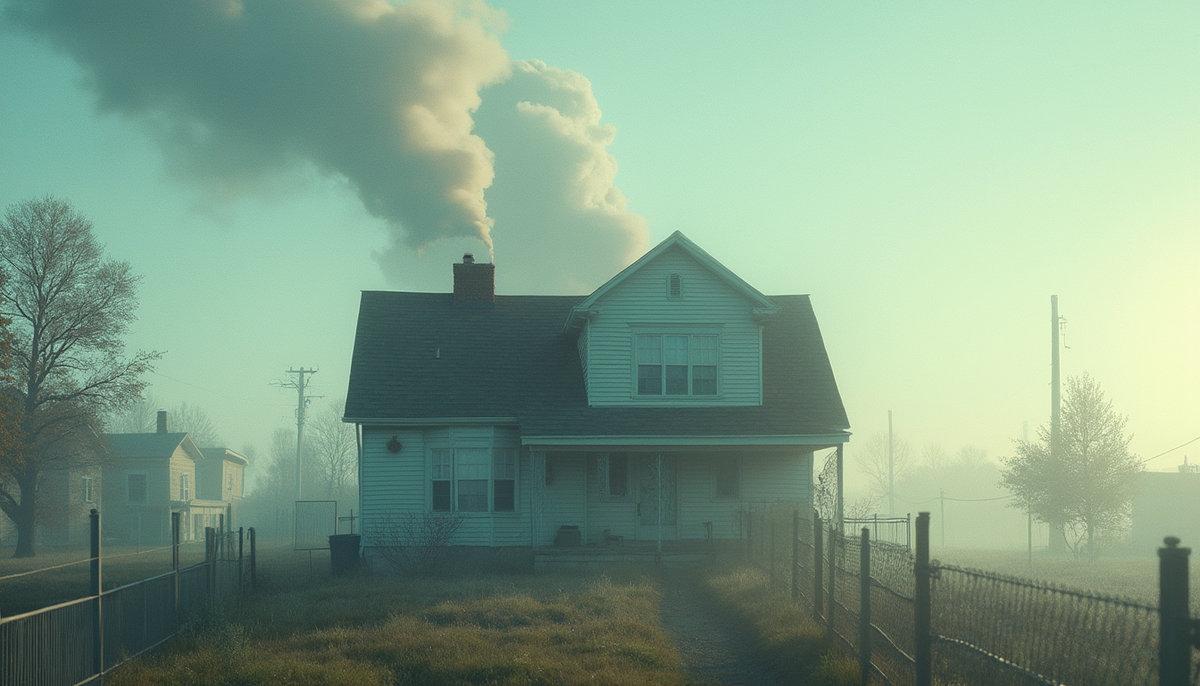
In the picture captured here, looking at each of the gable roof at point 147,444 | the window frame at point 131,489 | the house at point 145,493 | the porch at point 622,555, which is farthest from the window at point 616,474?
the window frame at point 131,489

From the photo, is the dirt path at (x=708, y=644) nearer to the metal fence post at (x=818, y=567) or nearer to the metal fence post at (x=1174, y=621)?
the metal fence post at (x=818, y=567)

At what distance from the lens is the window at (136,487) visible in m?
56.2

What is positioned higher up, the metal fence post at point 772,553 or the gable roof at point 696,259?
the gable roof at point 696,259

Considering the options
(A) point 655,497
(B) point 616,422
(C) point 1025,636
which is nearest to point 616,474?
(A) point 655,497

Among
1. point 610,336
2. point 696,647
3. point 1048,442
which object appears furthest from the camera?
point 1048,442

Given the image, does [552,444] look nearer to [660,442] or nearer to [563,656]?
[660,442]

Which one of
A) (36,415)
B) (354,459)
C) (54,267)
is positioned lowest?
(354,459)

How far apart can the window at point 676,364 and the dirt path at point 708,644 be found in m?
6.70

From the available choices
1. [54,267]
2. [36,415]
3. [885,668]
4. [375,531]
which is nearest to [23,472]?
[36,415]

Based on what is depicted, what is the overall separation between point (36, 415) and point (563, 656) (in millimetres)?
36917

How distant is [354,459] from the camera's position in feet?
317

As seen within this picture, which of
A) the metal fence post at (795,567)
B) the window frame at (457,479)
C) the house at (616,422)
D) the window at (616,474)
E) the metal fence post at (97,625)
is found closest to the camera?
the metal fence post at (97,625)

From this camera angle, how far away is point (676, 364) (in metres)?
23.8

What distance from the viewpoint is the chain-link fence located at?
5020 mm
